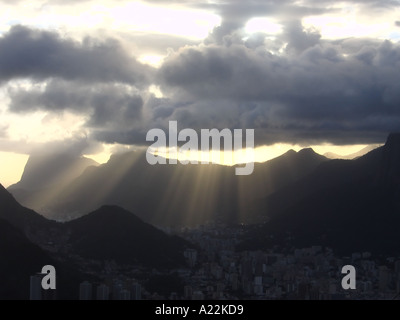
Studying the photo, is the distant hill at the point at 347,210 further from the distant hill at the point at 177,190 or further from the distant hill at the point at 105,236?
the distant hill at the point at 105,236

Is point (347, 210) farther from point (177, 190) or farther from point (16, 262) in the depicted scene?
point (16, 262)

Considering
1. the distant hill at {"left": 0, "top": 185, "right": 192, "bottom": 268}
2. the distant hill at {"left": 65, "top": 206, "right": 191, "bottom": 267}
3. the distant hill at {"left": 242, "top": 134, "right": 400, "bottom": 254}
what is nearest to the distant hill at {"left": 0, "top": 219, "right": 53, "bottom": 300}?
the distant hill at {"left": 0, "top": 185, "right": 192, "bottom": 268}

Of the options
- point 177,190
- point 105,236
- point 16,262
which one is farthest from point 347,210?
point 16,262

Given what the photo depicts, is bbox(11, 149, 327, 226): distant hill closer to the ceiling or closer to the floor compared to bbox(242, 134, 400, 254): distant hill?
closer to the ceiling

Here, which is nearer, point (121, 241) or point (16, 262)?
point (16, 262)

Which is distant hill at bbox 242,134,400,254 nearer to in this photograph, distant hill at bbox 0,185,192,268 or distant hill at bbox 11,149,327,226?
distant hill at bbox 11,149,327,226

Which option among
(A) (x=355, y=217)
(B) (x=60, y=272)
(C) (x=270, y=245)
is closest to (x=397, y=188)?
(A) (x=355, y=217)
